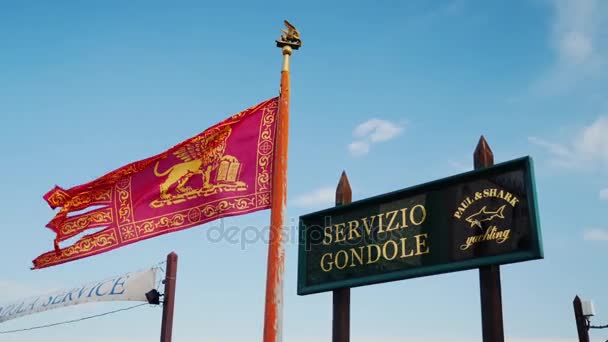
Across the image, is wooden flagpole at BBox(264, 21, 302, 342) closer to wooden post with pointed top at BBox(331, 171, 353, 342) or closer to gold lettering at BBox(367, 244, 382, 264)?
wooden post with pointed top at BBox(331, 171, 353, 342)

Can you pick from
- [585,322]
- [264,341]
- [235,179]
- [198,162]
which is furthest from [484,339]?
[585,322]

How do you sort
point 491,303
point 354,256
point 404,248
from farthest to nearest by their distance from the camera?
point 354,256
point 404,248
point 491,303

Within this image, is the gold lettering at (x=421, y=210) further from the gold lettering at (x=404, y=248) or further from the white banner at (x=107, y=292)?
the white banner at (x=107, y=292)

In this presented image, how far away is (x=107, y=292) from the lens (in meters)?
12.8

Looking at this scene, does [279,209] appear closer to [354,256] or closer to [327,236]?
[327,236]

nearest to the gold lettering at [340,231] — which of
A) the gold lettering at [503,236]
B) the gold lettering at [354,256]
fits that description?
the gold lettering at [354,256]

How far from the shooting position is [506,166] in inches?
309

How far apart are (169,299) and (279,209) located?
152 inches

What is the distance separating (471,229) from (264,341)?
279 centimetres

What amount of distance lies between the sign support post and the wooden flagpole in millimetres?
3465

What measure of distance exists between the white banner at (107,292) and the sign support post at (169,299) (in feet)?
0.85

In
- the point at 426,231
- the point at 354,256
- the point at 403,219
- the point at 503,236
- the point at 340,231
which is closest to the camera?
the point at 503,236

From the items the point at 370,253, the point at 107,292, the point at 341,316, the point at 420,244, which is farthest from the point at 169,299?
the point at 420,244

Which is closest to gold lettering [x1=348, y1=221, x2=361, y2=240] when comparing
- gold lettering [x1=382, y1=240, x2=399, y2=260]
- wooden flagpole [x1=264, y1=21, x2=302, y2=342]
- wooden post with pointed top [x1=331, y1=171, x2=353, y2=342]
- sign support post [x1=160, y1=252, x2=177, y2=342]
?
gold lettering [x1=382, y1=240, x2=399, y2=260]
